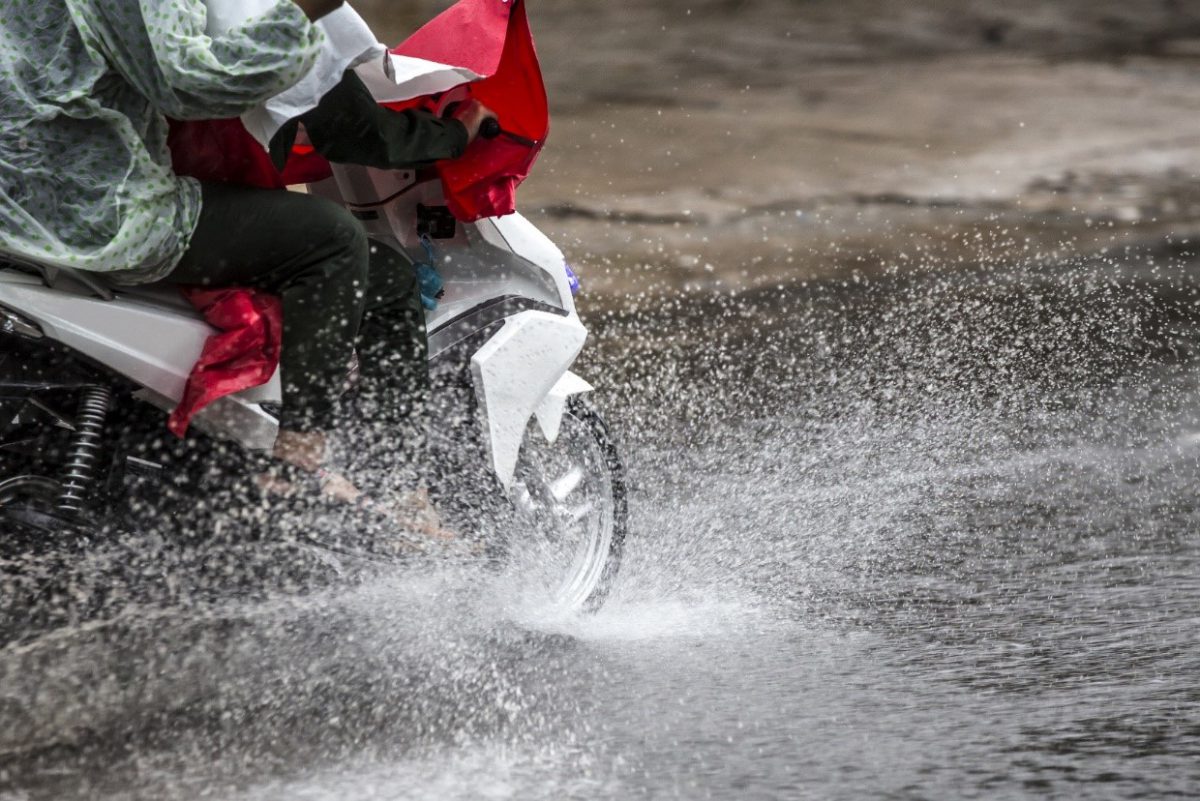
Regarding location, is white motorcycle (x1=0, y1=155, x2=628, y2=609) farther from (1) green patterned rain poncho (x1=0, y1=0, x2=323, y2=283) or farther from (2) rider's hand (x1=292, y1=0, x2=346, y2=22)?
(2) rider's hand (x1=292, y1=0, x2=346, y2=22)

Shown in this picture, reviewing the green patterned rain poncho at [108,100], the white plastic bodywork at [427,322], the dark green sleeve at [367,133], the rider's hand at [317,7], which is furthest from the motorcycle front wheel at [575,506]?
the rider's hand at [317,7]

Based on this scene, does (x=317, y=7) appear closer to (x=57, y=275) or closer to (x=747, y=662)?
(x=57, y=275)

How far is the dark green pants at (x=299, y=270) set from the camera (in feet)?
9.93

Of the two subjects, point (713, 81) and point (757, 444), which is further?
point (713, 81)

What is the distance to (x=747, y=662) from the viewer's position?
3.42m

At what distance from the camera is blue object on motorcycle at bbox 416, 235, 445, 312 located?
3.66 meters

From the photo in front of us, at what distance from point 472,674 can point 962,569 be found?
145 centimetres

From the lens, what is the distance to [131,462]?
3111 millimetres

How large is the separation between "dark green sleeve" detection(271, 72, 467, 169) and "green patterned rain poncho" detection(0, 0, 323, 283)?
9.6 inches

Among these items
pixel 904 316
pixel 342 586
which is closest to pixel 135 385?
pixel 342 586

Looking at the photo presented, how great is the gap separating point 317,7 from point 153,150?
0.44 m

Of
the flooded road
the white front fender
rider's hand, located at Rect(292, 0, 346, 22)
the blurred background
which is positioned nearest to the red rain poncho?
the white front fender

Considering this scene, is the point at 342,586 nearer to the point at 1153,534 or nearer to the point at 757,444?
the point at 1153,534

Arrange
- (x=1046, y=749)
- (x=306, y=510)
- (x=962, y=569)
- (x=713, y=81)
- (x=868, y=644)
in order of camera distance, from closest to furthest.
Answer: (x=1046, y=749), (x=306, y=510), (x=868, y=644), (x=962, y=569), (x=713, y=81)
